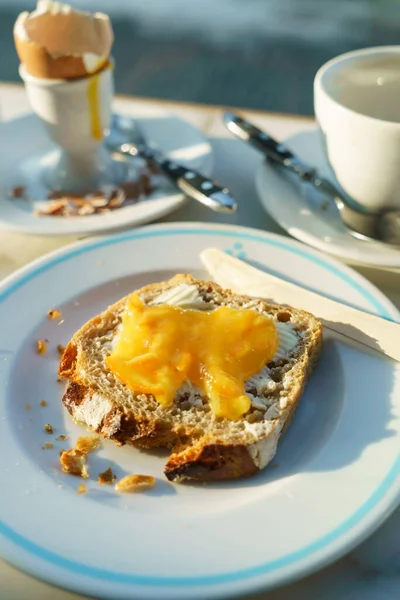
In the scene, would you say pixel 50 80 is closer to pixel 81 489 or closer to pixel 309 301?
pixel 309 301

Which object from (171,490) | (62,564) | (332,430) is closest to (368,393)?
(332,430)

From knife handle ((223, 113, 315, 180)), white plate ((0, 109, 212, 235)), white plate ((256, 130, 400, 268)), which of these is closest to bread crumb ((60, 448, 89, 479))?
white plate ((0, 109, 212, 235))

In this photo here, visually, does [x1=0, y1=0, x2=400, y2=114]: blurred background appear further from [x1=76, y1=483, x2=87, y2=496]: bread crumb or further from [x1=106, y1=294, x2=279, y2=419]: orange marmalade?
[x1=76, y1=483, x2=87, y2=496]: bread crumb

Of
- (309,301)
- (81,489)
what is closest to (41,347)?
(81,489)

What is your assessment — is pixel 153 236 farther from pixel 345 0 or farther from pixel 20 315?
pixel 345 0

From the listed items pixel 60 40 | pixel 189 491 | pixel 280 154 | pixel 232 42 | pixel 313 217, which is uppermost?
pixel 60 40

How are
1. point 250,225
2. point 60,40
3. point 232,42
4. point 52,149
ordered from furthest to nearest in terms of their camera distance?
point 232,42 → point 52,149 → point 250,225 → point 60,40
